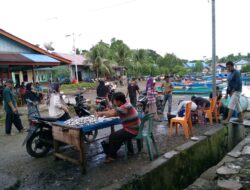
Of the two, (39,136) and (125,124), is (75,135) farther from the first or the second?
(39,136)

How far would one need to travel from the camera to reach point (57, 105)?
6000 mm

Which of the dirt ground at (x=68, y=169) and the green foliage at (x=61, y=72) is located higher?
the green foliage at (x=61, y=72)

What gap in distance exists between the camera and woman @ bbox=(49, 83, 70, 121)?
5.84 m

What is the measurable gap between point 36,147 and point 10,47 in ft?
39.5

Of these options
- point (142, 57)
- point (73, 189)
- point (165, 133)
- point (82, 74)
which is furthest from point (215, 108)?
point (142, 57)

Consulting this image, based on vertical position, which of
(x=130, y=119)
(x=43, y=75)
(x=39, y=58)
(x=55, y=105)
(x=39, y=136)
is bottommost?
(x=39, y=136)

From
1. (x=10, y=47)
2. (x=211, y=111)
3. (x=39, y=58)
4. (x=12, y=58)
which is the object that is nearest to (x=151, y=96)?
(x=211, y=111)

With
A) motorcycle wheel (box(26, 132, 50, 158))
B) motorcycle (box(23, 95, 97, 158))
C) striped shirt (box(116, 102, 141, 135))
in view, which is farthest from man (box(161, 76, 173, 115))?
motorcycle wheel (box(26, 132, 50, 158))

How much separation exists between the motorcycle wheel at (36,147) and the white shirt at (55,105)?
0.73m

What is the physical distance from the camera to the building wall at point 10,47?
14.9 meters

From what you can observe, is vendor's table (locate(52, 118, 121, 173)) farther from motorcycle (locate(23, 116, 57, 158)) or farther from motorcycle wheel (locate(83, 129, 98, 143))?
motorcycle wheel (locate(83, 129, 98, 143))

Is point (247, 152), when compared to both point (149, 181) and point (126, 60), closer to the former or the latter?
point (149, 181)

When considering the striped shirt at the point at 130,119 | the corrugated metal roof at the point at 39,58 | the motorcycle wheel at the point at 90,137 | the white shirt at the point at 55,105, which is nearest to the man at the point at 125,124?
the striped shirt at the point at 130,119

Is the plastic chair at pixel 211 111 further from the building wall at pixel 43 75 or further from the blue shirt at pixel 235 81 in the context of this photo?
the building wall at pixel 43 75
